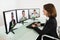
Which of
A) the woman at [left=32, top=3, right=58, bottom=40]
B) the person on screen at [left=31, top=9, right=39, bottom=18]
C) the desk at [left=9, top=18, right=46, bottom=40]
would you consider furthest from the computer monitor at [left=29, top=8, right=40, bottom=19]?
the woman at [left=32, top=3, right=58, bottom=40]

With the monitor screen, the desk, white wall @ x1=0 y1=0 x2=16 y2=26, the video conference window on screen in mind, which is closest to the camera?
the video conference window on screen

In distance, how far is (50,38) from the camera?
1.68 m

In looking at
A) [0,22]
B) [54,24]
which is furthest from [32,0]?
[54,24]

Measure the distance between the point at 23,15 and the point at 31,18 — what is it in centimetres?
47

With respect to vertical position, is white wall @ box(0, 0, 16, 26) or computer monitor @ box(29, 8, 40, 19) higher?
white wall @ box(0, 0, 16, 26)

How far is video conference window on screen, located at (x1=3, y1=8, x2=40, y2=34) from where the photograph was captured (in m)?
1.61

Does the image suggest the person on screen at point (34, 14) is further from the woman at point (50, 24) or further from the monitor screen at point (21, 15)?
the woman at point (50, 24)

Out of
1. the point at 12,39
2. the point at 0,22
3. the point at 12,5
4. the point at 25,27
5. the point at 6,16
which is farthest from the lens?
the point at 12,5

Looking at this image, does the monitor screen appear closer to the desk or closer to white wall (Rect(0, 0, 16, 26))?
the desk

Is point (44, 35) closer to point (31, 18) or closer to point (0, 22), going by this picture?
point (31, 18)

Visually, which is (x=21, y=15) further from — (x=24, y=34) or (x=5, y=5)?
(x=5, y=5)

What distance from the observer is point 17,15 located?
80.5 inches

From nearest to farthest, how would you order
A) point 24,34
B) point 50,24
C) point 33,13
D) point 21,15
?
point 50,24 < point 24,34 < point 21,15 < point 33,13

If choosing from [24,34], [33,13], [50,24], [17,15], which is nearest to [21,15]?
[17,15]
